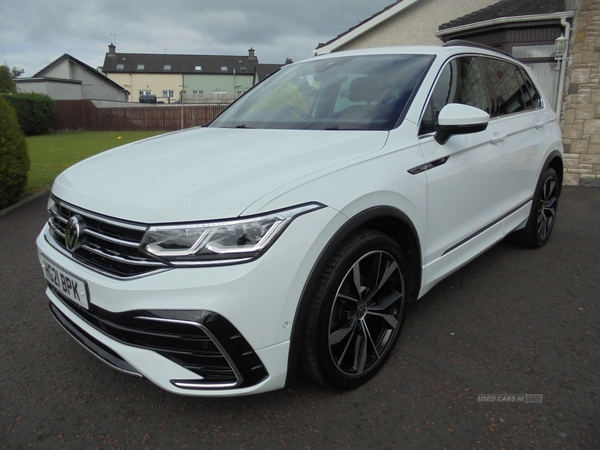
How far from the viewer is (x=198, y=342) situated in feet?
6.21

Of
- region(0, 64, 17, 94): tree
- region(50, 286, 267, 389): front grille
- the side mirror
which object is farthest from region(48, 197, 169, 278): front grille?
region(0, 64, 17, 94): tree

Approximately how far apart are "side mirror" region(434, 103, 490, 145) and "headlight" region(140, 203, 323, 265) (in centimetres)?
132

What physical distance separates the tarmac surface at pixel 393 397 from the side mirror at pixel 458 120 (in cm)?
124

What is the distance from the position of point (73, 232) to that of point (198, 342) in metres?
0.84

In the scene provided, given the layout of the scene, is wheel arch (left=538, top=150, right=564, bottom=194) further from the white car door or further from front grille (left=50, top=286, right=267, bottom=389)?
front grille (left=50, top=286, right=267, bottom=389)

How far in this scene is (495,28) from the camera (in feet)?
37.3

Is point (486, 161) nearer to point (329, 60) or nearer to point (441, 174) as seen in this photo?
point (441, 174)

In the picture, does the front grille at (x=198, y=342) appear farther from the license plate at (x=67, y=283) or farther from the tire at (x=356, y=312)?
the tire at (x=356, y=312)

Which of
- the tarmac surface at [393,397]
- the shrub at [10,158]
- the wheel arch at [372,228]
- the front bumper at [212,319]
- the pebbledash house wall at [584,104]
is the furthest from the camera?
the pebbledash house wall at [584,104]

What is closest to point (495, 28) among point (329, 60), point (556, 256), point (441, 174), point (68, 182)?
point (556, 256)

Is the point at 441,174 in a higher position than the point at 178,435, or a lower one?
higher

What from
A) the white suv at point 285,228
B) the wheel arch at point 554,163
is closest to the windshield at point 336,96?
the white suv at point 285,228

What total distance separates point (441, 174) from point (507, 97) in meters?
1.52

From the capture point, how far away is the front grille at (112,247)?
6.35 ft
